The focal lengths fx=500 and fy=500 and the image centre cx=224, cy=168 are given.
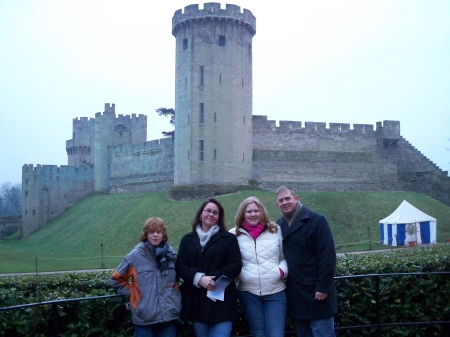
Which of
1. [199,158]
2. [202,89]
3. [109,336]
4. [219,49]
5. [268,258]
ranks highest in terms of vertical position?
[219,49]

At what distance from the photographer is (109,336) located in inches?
217

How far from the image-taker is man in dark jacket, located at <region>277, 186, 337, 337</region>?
4922 mm

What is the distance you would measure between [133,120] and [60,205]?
10555 millimetres

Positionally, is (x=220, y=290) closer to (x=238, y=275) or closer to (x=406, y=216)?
(x=238, y=275)

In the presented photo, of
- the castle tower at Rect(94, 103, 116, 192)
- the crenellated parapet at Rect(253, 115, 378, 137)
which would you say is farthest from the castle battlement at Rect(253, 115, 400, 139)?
the castle tower at Rect(94, 103, 116, 192)

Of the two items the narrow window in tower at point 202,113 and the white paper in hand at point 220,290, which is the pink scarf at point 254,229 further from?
the narrow window in tower at point 202,113

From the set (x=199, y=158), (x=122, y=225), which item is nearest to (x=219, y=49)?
(x=199, y=158)

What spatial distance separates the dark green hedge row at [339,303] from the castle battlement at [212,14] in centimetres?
2609

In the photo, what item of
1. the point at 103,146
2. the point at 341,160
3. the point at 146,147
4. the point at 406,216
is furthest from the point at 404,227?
the point at 103,146

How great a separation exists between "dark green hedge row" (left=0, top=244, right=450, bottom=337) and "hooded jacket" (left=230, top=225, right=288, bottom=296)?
35.2 inches

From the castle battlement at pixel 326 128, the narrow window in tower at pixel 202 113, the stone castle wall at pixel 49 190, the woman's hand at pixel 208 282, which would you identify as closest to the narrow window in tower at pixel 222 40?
the narrow window in tower at pixel 202 113

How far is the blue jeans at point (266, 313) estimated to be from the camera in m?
5.04

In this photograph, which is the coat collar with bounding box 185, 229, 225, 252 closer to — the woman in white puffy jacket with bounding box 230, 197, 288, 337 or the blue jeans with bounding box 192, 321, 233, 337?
the woman in white puffy jacket with bounding box 230, 197, 288, 337

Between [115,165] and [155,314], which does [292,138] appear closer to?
[115,165]
